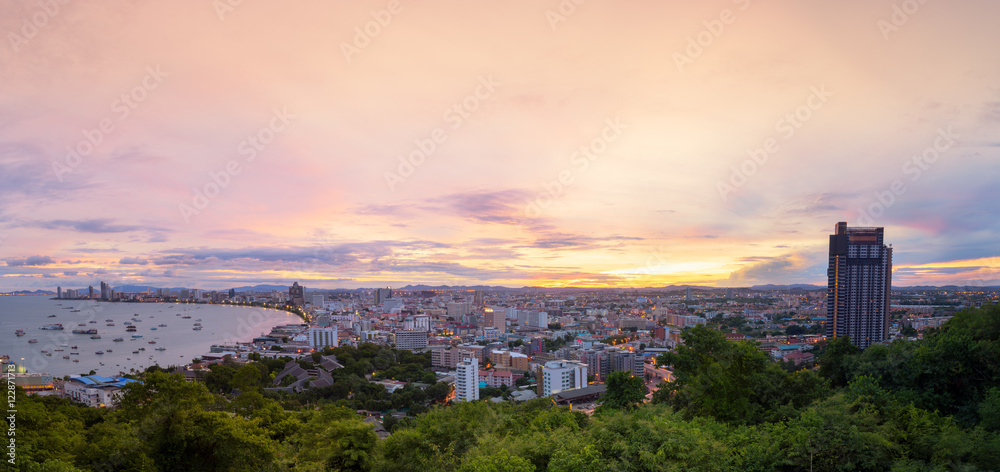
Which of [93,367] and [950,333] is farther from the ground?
[950,333]

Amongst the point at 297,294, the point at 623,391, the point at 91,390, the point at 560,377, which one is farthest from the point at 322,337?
the point at 297,294

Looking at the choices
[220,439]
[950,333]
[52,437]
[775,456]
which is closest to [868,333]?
[950,333]

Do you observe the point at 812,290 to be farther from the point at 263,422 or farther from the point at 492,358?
the point at 263,422

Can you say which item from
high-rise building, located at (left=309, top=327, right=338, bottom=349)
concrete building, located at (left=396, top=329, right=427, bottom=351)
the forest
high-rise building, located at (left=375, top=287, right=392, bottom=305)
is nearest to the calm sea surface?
high-rise building, located at (left=309, top=327, right=338, bottom=349)

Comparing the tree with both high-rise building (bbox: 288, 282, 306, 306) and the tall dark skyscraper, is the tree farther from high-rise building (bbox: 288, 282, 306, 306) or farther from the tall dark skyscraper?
high-rise building (bbox: 288, 282, 306, 306)

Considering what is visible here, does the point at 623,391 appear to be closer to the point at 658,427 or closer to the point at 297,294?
the point at 658,427

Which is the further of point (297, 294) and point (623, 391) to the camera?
point (297, 294)
